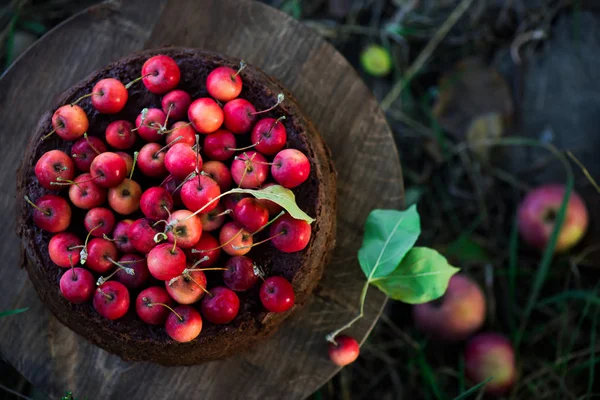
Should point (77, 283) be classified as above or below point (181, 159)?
below

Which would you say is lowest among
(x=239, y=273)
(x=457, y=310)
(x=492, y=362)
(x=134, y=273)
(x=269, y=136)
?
(x=492, y=362)

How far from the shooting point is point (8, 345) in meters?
1.84

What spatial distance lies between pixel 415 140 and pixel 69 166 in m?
1.73

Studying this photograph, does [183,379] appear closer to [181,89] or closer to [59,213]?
[59,213]

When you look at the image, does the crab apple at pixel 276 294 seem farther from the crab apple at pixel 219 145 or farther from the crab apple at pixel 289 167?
the crab apple at pixel 219 145

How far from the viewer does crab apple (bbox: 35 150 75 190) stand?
5.08ft

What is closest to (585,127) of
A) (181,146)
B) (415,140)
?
(415,140)

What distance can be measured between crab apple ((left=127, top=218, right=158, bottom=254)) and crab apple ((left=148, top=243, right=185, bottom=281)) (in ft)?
0.19

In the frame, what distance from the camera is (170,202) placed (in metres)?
1.48

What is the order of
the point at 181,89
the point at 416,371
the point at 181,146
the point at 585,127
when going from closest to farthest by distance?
the point at 181,146, the point at 181,89, the point at 416,371, the point at 585,127

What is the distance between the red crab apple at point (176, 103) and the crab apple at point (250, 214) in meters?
0.35

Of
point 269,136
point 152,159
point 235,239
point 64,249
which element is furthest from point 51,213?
point 269,136

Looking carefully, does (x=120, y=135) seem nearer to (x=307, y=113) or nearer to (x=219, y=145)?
(x=219, y=145)

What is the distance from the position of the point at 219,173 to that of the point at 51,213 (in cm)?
50
